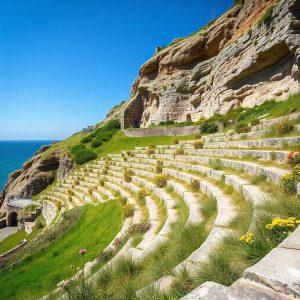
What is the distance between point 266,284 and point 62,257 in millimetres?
9086

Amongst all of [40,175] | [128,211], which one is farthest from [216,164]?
[40,175]

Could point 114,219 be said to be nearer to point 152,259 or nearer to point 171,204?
point 171,204

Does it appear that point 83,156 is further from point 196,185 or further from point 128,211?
point 196,185

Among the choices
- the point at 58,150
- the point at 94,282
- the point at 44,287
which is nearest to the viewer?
the point at 94,282

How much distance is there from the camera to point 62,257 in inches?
396

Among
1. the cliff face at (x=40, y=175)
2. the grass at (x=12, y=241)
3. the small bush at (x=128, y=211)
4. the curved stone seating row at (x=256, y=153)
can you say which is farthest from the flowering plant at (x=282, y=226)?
the cliff face at (x=40, y=175)

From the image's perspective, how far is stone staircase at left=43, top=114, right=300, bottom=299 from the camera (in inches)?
97.0

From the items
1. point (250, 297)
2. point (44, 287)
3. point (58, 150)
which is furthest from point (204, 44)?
point (250, 297)

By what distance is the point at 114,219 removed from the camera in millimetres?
11172

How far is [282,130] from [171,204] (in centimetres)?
506

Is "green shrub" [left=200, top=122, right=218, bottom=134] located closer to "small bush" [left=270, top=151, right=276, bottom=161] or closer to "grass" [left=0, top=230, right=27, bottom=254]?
"small bush" [left=270, top=151, right=276, bottom=161]

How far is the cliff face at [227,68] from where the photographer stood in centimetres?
2161

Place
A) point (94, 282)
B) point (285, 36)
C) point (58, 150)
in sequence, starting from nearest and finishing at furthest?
1. point (94, 282)
2. point (285, 36)
3. point (58, 150)

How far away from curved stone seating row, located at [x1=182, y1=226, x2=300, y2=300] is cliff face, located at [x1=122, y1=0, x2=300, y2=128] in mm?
19882
